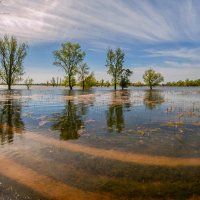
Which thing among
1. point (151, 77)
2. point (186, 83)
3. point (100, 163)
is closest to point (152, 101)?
point (100, 163)

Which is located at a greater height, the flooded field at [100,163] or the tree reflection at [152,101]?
the tree reflection at [152,101]

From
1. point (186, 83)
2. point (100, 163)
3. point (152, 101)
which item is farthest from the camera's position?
point (186, 83)

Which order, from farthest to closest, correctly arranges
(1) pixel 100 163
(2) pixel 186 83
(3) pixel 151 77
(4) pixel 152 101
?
(2) pixel 186 83 < (3) pixel 151 77 < (4) pixel 152 101 < (1) pixel 100 163

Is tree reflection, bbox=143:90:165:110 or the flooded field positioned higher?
tree reflection, bbox=143:90:165:110

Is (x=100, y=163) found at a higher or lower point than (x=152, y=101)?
lower

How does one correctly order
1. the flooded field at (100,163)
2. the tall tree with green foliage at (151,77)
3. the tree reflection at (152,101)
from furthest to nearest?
the tall tree with green foliage at (151,77) → the tree reflection at (152,101) → the flooded field at (100,163)

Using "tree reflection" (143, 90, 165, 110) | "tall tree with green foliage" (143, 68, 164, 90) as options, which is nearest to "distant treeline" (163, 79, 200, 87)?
"tall tree with green foliage" (143, 68, 164, 90)

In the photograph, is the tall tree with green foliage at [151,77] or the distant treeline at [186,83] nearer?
the tall tree with green foliage at [151,77]

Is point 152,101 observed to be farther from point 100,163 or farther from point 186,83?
point 186,83

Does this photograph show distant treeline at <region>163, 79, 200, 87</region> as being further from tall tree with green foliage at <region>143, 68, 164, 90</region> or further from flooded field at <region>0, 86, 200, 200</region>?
flooded field at <region>0, 86, 200, 200</region>

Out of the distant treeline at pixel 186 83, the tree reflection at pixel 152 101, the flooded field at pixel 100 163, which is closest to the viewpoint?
the flooded field at pixel 100 163

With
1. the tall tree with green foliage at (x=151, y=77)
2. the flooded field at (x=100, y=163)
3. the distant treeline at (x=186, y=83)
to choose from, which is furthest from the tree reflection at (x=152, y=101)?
the distant treeline at (x=186, y=83)

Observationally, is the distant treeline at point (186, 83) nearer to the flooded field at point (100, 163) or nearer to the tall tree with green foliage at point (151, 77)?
the tall tree with green foliage at point (151, 77)

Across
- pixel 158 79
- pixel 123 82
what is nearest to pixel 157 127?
pixel 123 82
